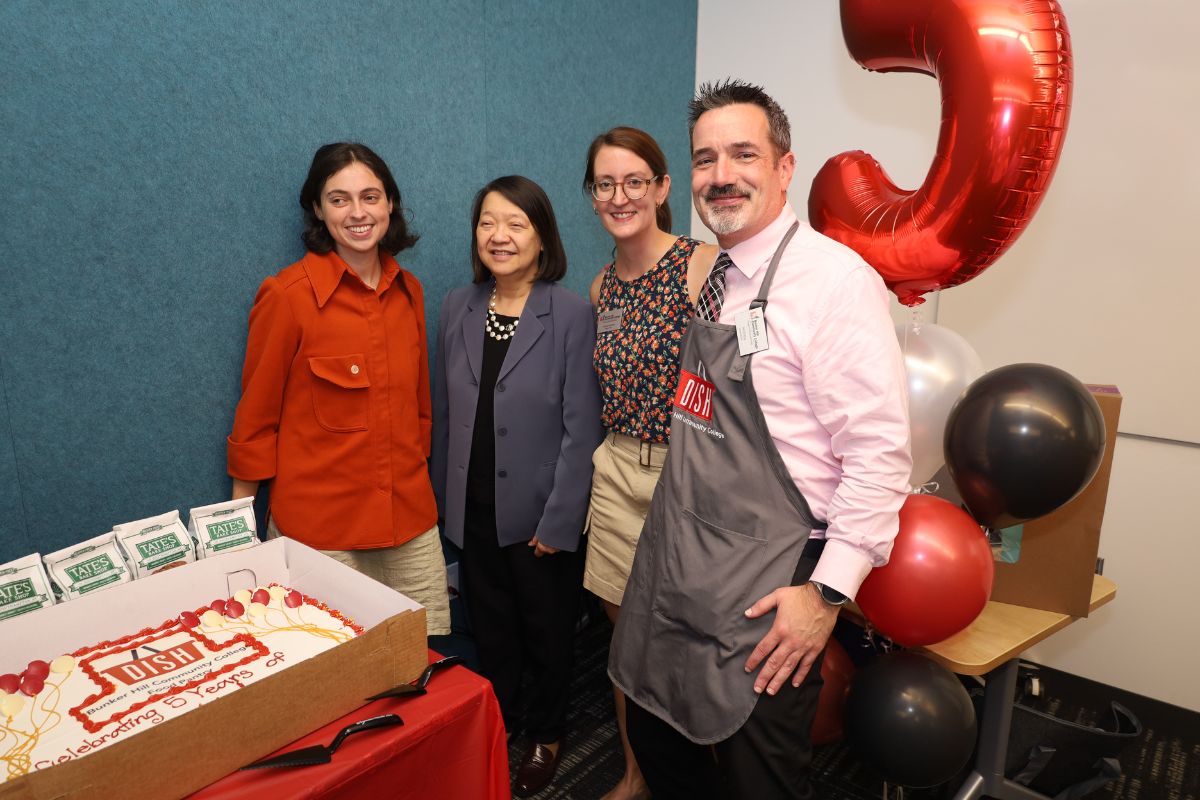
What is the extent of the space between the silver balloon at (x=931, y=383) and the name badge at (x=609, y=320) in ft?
2.33

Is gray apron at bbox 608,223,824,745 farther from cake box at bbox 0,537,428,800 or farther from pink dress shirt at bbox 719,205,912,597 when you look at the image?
cake box at bbox 0,537,428,800

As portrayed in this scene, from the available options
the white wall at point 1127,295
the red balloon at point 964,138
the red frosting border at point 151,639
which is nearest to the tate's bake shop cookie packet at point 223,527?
the red frosting border at point 151,639

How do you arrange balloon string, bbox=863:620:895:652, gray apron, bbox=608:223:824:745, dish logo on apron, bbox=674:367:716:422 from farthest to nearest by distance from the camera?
balloon string, bbox=863:620:895:652
dish logo on apron, bbox=674:367:716:422
gray apron, bbox=608:223:824:745

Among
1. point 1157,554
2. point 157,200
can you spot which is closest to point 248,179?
point 157,200

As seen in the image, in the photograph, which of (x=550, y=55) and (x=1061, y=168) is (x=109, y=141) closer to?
(x=550, y=55)

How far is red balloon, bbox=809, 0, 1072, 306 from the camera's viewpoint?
1533mm

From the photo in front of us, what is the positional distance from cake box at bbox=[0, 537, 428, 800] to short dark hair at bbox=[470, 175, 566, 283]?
3.17 feet

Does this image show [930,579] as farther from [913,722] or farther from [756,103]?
[756,103]

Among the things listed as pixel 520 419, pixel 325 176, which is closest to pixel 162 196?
pixel 325 176

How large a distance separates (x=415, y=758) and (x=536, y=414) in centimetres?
99

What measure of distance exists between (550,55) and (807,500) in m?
2.01

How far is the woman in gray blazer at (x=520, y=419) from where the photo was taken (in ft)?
6.24

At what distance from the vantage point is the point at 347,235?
1.73 meters

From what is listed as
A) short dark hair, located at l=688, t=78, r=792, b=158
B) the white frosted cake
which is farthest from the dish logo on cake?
short dark hair, located at l=688, t=78, r=792, b=158
